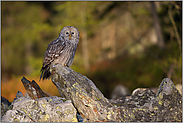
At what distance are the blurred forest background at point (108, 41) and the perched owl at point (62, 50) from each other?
15.3 ft

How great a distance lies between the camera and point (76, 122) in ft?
12.2

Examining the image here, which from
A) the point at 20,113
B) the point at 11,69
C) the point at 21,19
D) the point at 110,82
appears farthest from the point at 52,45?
the point at 11,69

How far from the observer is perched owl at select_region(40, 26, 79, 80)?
18.5 feet

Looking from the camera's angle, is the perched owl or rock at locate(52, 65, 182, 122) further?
the perched owl

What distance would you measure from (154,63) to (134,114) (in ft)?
37.6

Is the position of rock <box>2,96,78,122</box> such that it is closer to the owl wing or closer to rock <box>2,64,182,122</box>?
rock <box>2,64,182,122</box>

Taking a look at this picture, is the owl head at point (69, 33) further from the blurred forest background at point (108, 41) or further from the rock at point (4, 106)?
the blurred forest background at point (108, 41)

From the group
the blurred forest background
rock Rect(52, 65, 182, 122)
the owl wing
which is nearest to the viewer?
rock Rect(52, 65, 182, 122)

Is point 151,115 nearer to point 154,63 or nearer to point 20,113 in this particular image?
point 20,113

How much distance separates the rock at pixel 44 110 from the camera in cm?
370

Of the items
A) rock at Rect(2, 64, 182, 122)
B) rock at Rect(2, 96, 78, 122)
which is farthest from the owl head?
rock at Rect(2, 96, 78, 122)

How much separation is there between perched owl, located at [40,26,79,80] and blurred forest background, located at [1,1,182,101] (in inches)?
184

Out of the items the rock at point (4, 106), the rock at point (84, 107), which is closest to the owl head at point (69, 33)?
the rock at point (84, 107)

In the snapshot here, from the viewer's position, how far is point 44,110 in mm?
3766
